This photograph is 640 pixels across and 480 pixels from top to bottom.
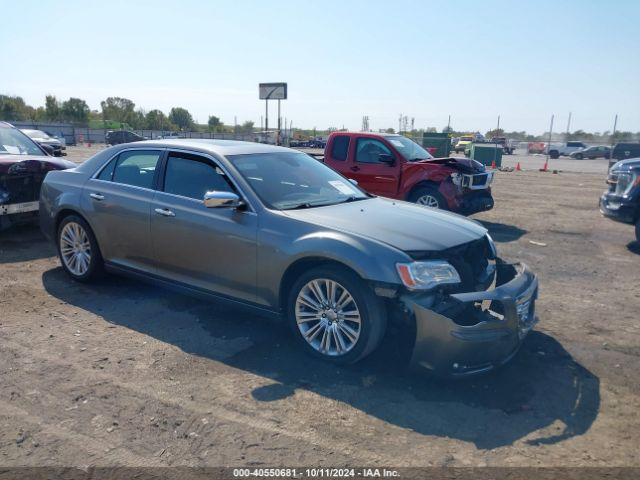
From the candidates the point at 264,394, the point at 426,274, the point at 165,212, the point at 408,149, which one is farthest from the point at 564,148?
the point at 264,394

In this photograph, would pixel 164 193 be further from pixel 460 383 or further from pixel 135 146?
pixel 460 383

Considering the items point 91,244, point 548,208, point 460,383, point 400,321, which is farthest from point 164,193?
point 548,208

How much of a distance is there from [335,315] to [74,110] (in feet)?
240

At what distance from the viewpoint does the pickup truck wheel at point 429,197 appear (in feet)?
32.8

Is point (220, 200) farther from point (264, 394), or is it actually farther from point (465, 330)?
point (465, 330)

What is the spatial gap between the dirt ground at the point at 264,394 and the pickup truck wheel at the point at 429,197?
4302 millimetres

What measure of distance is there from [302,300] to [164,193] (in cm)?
183

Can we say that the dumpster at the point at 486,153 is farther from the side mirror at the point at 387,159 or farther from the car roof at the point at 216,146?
the car roof at the point at 216,146

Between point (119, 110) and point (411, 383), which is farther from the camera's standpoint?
point (119, 110)

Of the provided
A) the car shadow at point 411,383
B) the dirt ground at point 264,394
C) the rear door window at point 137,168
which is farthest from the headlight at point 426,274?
the rear door window at point 137,168

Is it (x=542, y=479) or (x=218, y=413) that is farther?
(x=218, y=413)

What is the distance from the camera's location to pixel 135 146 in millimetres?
5617

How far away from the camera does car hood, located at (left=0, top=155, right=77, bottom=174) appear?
7477 mm

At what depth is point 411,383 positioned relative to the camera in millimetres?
3896
